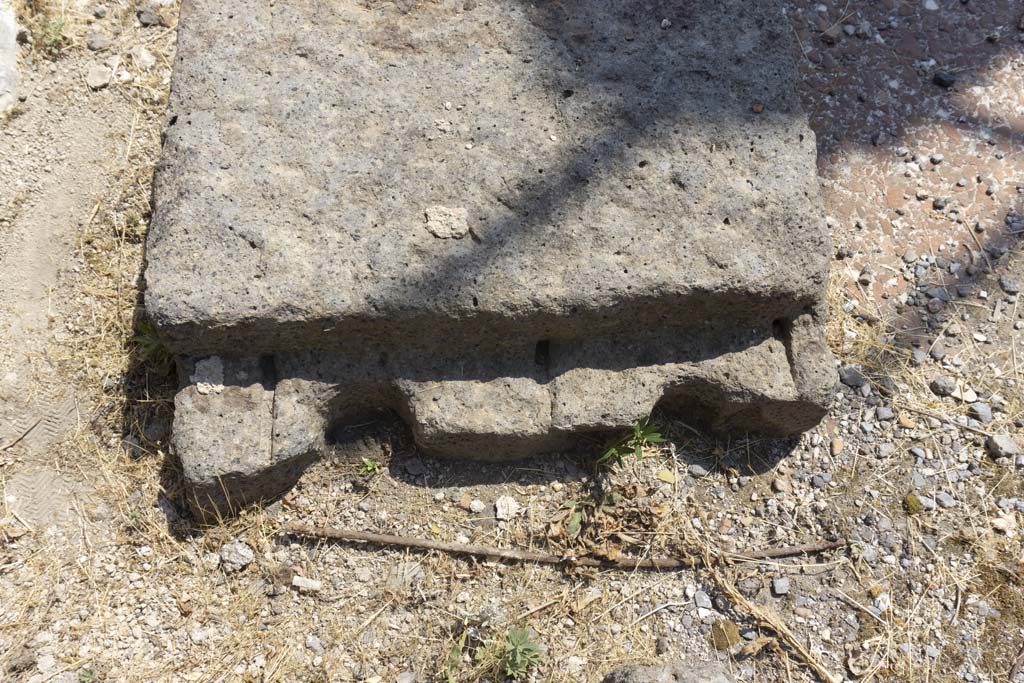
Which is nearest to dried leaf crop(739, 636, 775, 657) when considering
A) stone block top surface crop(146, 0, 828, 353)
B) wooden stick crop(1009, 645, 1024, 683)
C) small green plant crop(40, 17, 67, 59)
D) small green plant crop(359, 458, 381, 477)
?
wooden stick crop(1009, 645, 1024, 683)

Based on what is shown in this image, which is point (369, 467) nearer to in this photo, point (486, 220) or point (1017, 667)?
point (486, 220)

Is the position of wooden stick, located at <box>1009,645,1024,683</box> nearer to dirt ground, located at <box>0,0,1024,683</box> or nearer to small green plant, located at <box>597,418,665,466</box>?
dirt ground, located at <box>0,0,1024,683</box>

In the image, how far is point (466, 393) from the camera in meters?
2.34

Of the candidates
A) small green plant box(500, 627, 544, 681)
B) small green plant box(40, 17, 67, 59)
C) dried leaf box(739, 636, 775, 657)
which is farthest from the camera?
small green plant box(40, 17, 67, 59)

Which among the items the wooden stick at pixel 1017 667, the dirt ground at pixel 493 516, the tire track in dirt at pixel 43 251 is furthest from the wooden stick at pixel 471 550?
Answer: the wooden stick at pixel 1017 667

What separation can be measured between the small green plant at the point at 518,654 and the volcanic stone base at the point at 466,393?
531 mm

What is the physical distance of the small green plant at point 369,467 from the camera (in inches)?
98.9

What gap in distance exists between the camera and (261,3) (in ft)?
8.14

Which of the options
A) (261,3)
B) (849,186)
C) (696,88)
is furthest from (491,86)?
(849,186)

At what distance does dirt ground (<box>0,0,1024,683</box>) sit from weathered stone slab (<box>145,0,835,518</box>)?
24cm

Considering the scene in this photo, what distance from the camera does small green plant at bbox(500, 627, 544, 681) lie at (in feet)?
7.45

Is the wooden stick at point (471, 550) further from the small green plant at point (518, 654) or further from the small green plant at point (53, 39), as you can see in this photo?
the small green plant at point (53, 39)

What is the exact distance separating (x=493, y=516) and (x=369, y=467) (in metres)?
0.41

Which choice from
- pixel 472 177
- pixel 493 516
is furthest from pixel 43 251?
pixel 493 516
